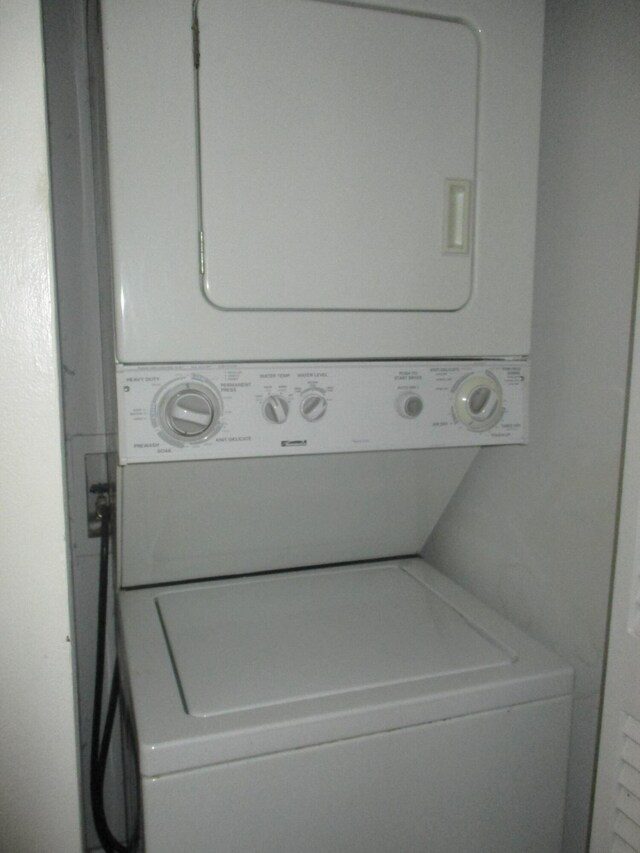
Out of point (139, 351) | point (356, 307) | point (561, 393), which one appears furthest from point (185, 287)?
point (561, 393)

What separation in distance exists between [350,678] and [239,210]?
3.18ft

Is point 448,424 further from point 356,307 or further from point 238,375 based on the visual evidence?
point 238,375

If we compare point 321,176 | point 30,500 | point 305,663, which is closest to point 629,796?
point 305,663

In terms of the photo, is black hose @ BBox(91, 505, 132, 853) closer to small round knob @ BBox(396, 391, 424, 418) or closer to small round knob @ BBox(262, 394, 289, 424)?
small round knob @ BBox(262, 394, 289, 424)

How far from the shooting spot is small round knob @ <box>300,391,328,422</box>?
1314 millimetres

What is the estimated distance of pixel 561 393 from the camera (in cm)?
146

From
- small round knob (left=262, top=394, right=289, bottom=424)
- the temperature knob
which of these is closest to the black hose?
small round knob (left=262, top=394, right=289, bottom=424)

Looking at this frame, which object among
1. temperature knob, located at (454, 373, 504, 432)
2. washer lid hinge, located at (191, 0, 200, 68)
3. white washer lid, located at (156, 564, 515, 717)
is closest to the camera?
washer lid hinge, located at (191, 0, 200, 68)

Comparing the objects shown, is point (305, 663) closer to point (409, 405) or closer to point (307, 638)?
point (307, 638)

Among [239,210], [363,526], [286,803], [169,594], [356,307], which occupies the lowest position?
[286,803]

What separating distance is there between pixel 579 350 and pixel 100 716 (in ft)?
6.04

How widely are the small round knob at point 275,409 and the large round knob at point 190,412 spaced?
109 millimetres

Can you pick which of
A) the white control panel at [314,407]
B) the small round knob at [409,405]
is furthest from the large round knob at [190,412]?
the small round knob at [409,405]

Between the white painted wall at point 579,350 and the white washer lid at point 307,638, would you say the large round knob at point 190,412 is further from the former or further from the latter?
the white painted wall at point 579,350
